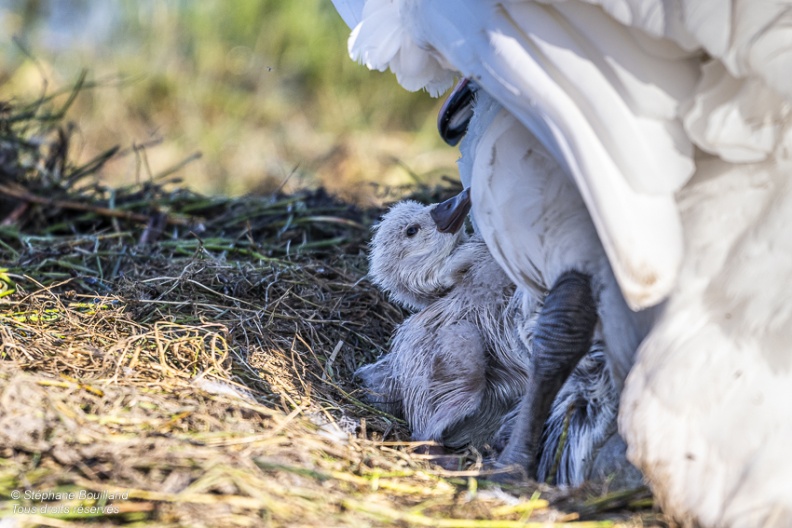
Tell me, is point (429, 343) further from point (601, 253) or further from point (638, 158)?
point (638, 158)

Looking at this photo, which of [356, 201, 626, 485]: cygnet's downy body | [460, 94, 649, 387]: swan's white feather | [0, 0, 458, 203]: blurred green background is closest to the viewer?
[460, 94, 649, 387]: swan's white feather

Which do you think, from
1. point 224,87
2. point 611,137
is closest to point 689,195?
point 611,137

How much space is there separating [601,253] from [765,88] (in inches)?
22.6

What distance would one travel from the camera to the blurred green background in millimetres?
7172

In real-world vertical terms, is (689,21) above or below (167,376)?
above

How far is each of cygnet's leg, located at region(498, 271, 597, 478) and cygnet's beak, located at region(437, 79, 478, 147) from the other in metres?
0.67

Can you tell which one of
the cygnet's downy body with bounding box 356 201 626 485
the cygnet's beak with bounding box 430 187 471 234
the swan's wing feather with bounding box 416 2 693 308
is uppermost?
the swan's wing feather with bounding box 416 2 693 308

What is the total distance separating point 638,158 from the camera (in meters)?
1.89

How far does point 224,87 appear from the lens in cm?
789

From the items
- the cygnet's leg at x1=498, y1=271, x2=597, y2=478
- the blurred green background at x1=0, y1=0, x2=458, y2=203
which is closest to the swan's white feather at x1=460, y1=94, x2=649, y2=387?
the cygnet's leg at x1=498, y1=271, x2=597, y2=478

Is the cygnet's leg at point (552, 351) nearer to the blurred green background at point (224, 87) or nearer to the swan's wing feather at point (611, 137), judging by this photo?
the swan's wing feather at point (611, 137)

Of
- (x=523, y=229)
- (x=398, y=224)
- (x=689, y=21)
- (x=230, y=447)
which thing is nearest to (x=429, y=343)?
(x=398, y=224)

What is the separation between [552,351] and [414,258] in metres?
0.97

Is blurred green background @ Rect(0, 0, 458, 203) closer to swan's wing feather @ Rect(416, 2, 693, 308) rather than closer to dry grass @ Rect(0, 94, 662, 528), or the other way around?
dry grass @ Rect(0, 94, 662, 528)
